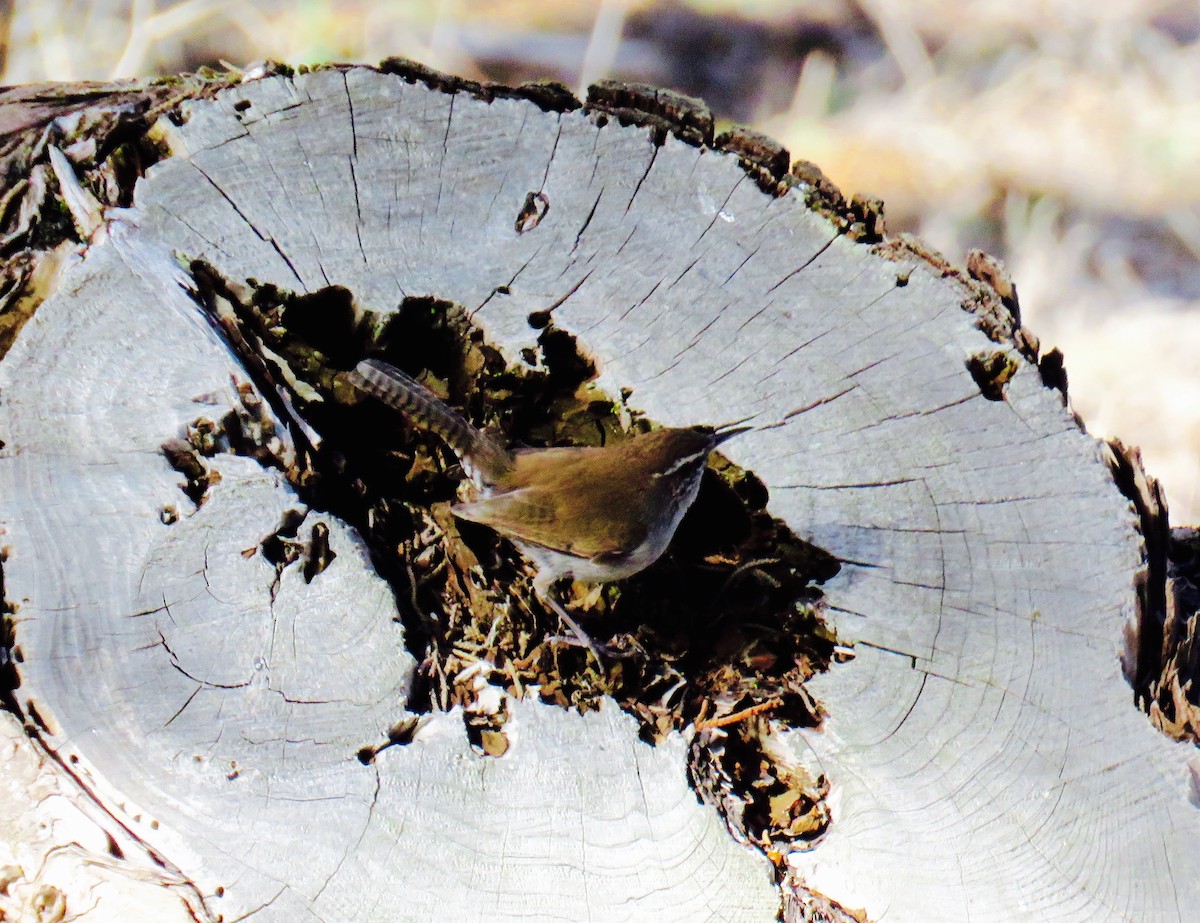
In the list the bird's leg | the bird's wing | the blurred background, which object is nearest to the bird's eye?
the bird's wing

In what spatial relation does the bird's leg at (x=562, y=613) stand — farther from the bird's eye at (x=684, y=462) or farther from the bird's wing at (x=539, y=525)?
the bird's eye at (x=684, y=462)

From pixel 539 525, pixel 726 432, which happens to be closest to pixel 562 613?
pixel 539 525

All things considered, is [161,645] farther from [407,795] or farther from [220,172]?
[220,172]

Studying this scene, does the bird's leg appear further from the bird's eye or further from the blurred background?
the blurred background

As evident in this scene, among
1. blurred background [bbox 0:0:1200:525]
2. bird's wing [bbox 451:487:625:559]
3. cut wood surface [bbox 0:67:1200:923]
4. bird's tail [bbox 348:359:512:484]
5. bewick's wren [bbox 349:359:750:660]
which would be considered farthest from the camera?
blurred background [bbox 0:0:1200:525]

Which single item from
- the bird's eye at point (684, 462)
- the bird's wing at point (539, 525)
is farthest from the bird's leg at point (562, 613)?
the bird's eye at point (684, 462)

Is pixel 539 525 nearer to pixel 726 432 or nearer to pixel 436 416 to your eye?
pixel 436 416

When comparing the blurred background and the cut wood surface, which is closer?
the cut wood surface
